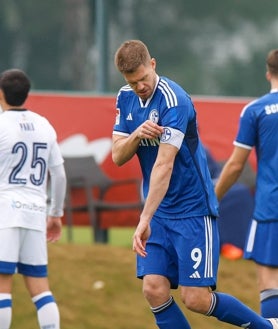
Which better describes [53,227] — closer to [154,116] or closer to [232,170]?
[232,170]

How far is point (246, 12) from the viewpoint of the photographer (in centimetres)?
1836

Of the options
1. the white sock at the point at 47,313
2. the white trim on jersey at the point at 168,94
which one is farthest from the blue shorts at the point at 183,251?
the white sock at the point at 47,313

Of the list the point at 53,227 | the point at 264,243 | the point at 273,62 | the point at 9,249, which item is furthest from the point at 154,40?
the point at 9,249

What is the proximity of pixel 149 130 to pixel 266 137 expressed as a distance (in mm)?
1623

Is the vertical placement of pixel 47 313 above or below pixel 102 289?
above

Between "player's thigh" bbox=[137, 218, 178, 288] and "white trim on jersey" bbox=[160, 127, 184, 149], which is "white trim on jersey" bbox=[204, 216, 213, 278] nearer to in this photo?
"player's thigh" bbox=[137, 218, 178, 288]

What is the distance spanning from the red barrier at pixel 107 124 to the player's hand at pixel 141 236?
22.8 ft

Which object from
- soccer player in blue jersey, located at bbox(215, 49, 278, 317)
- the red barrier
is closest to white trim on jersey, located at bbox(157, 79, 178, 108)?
soccer player in blue jersey, located at bbox(215, 49, 278, 317)

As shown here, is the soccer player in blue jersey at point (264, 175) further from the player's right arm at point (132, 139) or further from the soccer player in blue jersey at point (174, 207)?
the player's right arm at point (132, 139)

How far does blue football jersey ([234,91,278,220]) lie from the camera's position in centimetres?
892

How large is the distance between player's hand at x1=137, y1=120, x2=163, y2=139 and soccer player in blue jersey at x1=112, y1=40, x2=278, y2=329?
6 centimetres

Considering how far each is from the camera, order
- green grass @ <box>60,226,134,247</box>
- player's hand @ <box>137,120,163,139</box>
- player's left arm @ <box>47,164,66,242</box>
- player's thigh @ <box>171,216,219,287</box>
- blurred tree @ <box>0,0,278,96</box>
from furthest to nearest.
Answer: blurred tree @ <box>0,0,278,96</box>, green grass @ <box>60,226,134,247</box>, player's left arm @ <box>47,164,66,242</box>, player's thigh @ <box>171,216,219,287</box>, player's hand @ <box>137,120,163,139</box>

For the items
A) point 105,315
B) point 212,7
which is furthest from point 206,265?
point 212,7

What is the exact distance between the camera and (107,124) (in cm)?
1468
